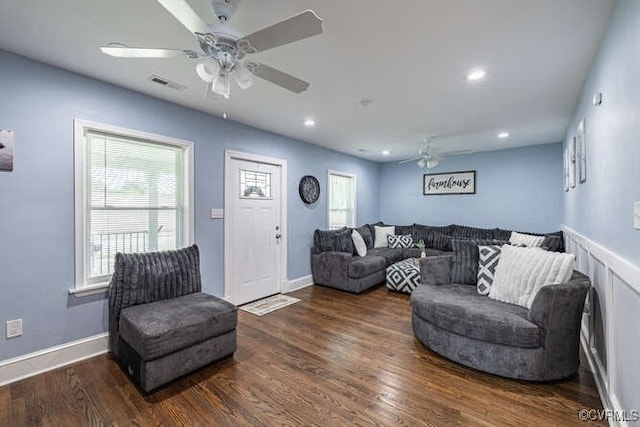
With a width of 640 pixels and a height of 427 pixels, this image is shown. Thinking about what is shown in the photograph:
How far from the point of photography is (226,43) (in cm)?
151

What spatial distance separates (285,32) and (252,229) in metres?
3.03

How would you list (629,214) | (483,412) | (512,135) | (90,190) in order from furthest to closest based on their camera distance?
(512,135), (90,190), (483,412), (629,214)

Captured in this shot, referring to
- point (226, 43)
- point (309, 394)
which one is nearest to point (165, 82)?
point (226, 43)

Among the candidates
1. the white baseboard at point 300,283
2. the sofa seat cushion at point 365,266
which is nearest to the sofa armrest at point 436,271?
the sofa seat cushion at point 365,266

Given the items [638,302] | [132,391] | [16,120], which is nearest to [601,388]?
[638,302]

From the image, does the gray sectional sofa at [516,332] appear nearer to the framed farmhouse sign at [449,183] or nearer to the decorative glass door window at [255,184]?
the decorative glass door window at [255,184]

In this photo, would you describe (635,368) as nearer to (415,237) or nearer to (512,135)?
(512,135)

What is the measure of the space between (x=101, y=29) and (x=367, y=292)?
164 inches

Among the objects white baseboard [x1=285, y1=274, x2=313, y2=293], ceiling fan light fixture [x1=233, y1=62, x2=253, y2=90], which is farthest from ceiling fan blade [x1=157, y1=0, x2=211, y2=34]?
white baseboard [x1=285, y1=274, x2=313, y2=293]

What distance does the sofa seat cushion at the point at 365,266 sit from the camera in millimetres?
4316

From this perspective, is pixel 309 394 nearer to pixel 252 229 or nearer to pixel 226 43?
pixel 226 43

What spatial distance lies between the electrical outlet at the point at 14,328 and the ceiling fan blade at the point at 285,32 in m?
2.65

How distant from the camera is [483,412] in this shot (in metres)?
1.81

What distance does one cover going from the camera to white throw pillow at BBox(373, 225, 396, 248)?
5.98 m
